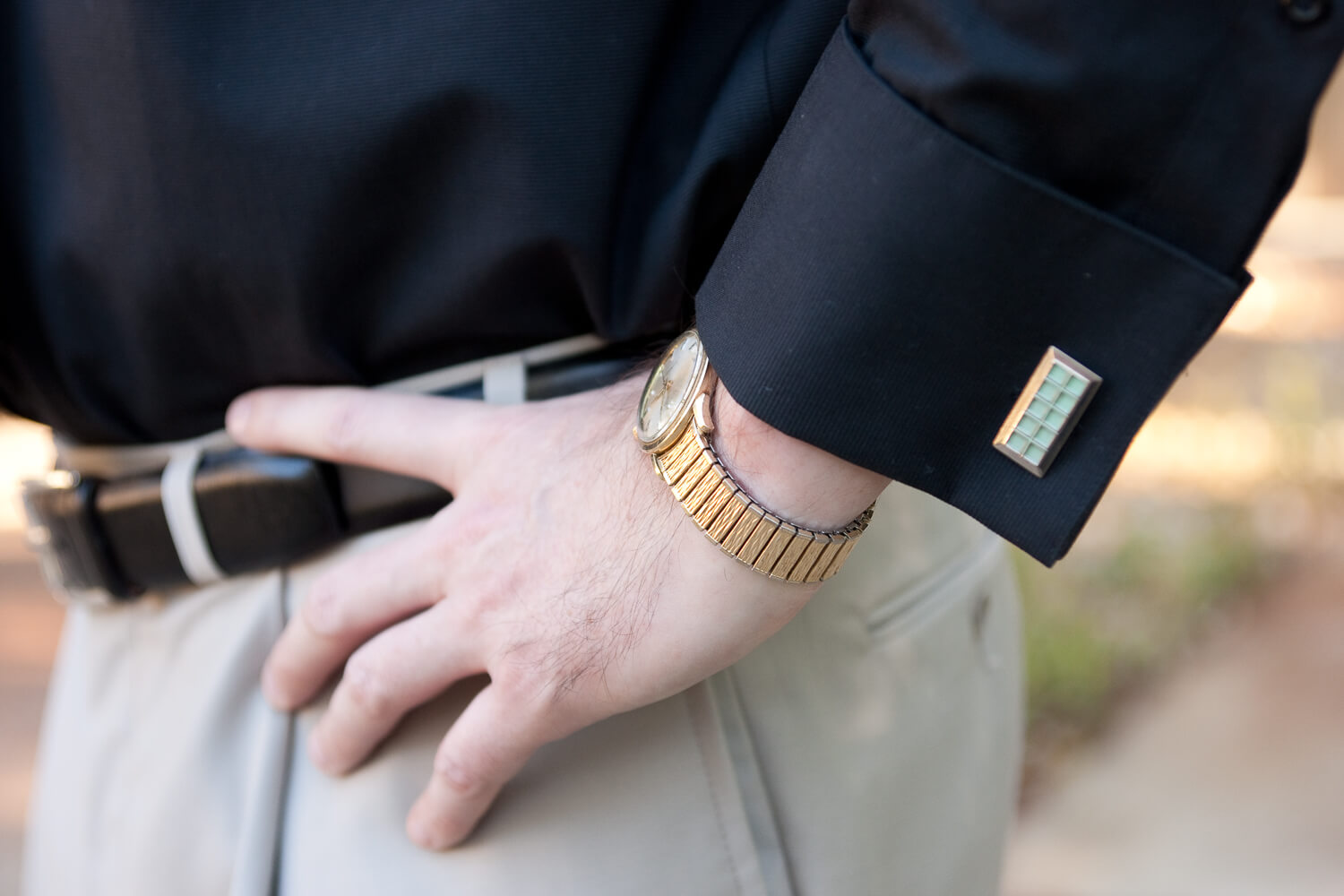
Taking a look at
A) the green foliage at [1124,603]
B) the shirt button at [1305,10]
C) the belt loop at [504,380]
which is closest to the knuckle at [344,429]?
the belt loop at [504,380]

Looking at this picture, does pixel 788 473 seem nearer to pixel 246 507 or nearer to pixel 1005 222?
pixel 1005 222

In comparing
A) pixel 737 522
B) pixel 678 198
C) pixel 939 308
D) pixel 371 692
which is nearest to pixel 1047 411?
pixel 939 308

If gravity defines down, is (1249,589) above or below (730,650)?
below

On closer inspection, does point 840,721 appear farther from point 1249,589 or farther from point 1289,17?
point 1249,589

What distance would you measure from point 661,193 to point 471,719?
→ 0.44 m

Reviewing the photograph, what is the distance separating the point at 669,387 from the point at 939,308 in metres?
0.20

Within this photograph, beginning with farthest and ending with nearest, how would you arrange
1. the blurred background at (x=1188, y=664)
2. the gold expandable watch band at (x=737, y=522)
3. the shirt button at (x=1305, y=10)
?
1. the blurred background at (x=1188, y=664)
2. the gold expandable watch band at (x=737, y=522)
3. the shirt button at (x=1305, y=10)

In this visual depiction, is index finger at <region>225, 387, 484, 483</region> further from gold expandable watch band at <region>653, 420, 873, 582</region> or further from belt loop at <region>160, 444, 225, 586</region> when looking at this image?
gold expandable watch band at <region>653, 420, 873, 582</region>

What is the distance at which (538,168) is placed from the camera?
826 millimetres

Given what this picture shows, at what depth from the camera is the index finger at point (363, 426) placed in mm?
867

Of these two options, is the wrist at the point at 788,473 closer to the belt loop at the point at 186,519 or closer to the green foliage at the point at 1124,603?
the belt loop at the point at 186,519

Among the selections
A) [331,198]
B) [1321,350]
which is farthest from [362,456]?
[1321,350]

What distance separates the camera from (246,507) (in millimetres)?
925

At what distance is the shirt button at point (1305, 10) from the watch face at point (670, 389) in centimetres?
39
